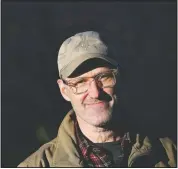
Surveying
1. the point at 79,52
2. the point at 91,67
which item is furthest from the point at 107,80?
the point at 79,52

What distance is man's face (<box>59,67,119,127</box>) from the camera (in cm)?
279

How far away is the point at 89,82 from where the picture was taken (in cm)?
281

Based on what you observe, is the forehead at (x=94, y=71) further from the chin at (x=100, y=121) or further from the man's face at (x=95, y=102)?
the chin at (x=100, y=121)

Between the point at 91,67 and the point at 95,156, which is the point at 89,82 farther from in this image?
the point at 95,156

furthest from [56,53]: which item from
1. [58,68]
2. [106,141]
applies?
[106,141]

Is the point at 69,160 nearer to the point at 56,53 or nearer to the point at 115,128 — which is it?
the point at 115,128

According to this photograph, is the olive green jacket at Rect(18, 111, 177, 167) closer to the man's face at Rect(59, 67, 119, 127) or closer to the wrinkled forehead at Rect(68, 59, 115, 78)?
the man's face at Rect(59, 67, 119, 127)

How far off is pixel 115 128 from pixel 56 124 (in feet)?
1.50

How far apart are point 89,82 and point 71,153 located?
45 centimetres

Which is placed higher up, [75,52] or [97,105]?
[75,52]

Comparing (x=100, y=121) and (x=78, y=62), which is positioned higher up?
(x=78, y=62)

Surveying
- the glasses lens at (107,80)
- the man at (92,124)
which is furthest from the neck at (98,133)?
the glasses lens at (107,80)

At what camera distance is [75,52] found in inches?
110

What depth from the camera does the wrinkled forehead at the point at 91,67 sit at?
→ 2.80 m
